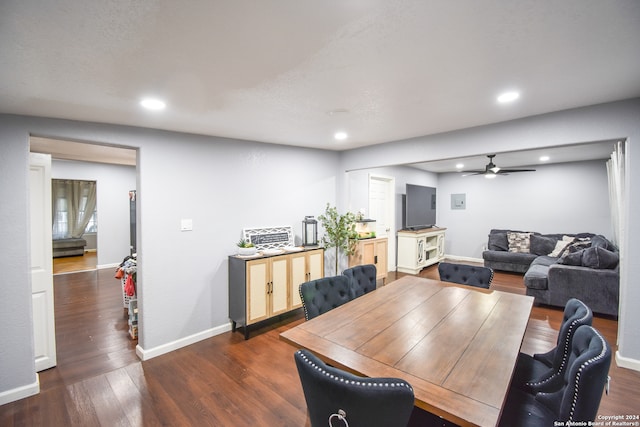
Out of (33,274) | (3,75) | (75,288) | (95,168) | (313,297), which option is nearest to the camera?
(3,75)

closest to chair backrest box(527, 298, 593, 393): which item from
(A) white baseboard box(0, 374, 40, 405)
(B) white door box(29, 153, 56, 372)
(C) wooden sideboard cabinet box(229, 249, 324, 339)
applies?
(C) wooden sideboard cabinet box(229, 249, 324, 339)

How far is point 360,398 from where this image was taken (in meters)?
1.02

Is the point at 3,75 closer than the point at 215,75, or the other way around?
the point at 3,75

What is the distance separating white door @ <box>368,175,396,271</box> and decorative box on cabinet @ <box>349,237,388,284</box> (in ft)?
2.53

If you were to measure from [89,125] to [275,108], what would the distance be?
174 cm

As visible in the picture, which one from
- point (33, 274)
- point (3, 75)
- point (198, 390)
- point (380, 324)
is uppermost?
point (3, 75)

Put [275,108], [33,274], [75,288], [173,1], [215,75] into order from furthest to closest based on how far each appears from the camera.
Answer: [75,288], [33,274], [275,108], [215,75], [173,1]

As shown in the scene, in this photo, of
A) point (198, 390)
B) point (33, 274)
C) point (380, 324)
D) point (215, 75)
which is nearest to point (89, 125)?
point (33, 274)

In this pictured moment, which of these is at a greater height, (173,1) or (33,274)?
(173,1)

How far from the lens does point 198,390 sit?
238cm

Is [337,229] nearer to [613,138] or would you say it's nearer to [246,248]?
[246,248]

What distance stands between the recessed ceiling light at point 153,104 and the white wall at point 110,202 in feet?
18.6

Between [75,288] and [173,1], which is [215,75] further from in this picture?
[75,288]

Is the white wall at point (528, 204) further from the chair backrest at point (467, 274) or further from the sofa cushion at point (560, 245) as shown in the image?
the chair backrest at point (467, 274)
